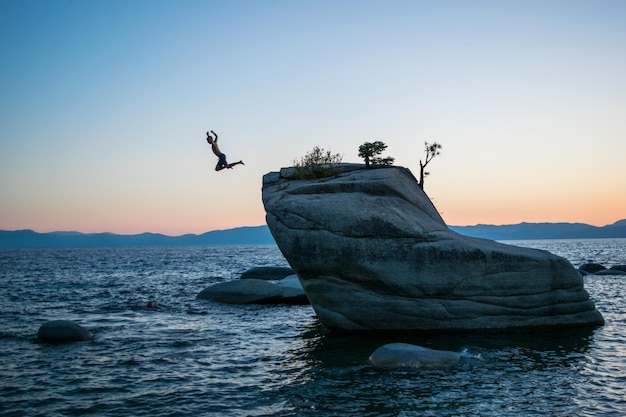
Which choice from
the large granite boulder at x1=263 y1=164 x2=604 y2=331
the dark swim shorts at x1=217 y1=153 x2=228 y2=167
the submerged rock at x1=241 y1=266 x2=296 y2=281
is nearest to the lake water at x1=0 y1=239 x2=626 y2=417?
the large granite boulder at x1=263 y1=164 x2=604 y2=331

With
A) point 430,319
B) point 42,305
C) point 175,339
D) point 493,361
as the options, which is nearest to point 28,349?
point 175,339

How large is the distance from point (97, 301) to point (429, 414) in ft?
97.3

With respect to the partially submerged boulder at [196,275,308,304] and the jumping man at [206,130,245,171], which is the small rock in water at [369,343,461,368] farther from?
the partially submerged boulder at [196,275,308,304]

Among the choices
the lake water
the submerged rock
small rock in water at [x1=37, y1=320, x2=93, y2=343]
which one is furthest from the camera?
the submerged rock

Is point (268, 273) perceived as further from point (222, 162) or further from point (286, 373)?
point (286, 373)

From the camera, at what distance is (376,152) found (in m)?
26.6

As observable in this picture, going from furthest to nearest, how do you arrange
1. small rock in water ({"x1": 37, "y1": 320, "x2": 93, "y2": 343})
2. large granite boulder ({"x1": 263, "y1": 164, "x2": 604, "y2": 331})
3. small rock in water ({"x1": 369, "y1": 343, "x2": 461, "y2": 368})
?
small rock in water ({"x1": 37, "y1": 320, "x2": 93, "y2": 343}) < large granite boulder ({"x1": 263, "y1": 164, "x2": 604, "y2": 331}) < small rock in water ({"x1": 369, "y1": 343, "x2": 461, "y2": 368})

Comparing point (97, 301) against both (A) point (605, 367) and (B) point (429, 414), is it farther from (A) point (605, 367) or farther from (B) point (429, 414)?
(A) point (605, 367)

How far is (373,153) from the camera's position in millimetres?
26578

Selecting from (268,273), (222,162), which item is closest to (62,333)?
(222,162)

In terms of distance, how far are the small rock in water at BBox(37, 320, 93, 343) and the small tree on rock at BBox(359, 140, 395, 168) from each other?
16262 mm

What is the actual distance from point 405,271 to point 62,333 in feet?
49.9

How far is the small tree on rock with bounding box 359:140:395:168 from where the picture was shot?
26.3 metres

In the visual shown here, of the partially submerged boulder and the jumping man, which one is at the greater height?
the jumping man
